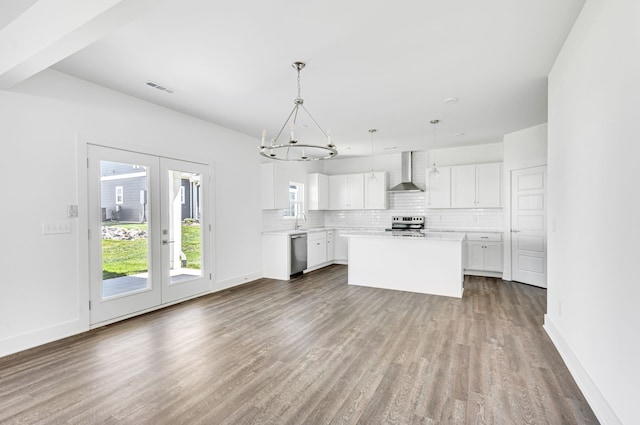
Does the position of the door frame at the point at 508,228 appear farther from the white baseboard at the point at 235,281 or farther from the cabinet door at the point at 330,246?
the white baseboard at the point at 235,281

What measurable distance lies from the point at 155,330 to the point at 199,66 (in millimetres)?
2924

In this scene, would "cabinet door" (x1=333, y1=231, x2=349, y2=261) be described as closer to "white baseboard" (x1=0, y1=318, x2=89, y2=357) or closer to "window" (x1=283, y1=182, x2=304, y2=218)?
"window" (x1=283, y1=182, x2=304, y2=218)

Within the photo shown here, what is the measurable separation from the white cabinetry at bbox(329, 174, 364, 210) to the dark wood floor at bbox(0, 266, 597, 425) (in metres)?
4.16

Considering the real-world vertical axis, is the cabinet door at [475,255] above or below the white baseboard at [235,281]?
above

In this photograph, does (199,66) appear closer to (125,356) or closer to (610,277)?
(125,356)

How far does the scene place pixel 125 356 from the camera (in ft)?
9.59

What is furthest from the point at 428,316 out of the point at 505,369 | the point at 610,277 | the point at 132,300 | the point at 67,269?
the point at 67,269

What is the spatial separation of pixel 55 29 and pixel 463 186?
6830 mm

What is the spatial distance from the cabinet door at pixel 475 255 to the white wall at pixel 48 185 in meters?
6.09

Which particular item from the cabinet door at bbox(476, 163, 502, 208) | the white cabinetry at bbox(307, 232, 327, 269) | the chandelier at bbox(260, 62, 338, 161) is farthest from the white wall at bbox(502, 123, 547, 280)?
the white cabinetry at bbox(307, 232, 327, 269)

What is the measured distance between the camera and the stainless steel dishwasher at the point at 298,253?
642 centimetres

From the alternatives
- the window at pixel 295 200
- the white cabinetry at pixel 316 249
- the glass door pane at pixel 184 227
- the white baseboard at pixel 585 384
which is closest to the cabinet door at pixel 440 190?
the white cabinetry at pixel 316 249

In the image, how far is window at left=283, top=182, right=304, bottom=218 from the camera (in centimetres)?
744

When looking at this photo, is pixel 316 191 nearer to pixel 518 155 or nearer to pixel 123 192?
pixel 518 155
